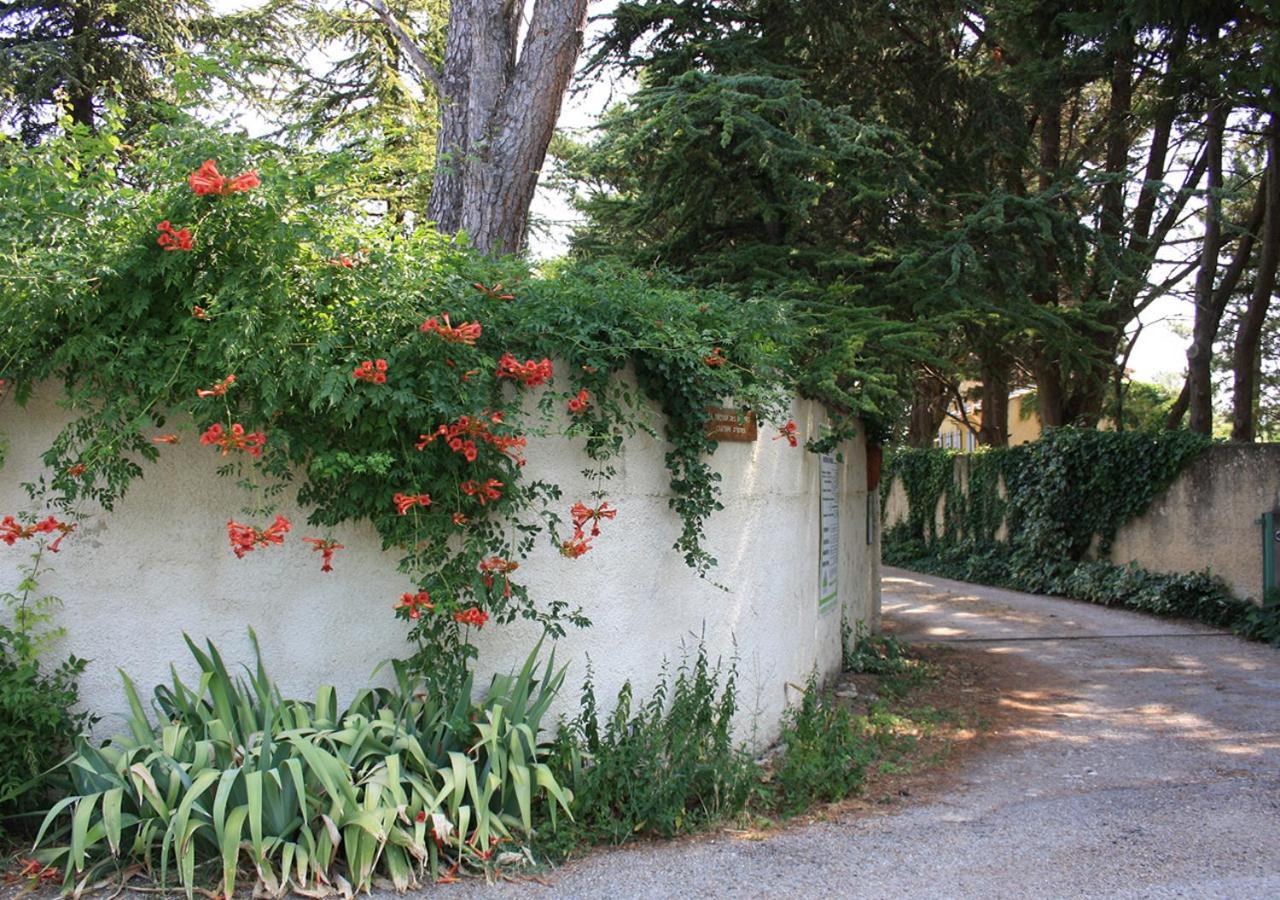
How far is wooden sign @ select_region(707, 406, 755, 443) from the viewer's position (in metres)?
5.72

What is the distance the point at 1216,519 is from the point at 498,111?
10.2 meters

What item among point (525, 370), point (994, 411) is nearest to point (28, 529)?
point (525, 370)

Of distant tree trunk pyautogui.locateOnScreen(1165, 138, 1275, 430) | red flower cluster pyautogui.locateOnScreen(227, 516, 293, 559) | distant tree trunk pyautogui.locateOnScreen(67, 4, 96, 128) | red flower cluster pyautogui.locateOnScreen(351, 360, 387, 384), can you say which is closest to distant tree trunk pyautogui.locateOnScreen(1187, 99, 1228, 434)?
distant tree trunk pyautogui.locateOnScreen(1165, 138, 1275, 430)

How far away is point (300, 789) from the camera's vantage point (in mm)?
3996

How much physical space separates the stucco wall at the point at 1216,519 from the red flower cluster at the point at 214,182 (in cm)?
1223

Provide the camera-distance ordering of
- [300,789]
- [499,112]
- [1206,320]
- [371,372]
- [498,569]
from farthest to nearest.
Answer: [1206,320] < [499,112] < [498,569] < [371,372] < [300,789]

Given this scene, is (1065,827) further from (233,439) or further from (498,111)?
(498,111)

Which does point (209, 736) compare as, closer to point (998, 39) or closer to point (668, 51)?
point (668, 51)

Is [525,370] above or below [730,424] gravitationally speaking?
above

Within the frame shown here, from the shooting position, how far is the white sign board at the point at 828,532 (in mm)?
7785

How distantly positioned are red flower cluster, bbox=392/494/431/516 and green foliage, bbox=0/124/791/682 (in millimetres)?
130

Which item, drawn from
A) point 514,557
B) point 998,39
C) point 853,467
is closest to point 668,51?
point 853,467

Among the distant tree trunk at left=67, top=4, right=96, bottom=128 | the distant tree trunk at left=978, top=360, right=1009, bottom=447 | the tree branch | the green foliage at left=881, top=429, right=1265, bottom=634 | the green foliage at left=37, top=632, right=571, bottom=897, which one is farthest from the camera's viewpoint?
the distant tree trunk at left=978, top=360, right=1009, bottom=447

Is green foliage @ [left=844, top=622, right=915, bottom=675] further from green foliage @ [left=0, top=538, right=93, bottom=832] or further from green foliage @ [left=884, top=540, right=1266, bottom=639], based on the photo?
green foliage @ [left=0, top=538, right=93, bottom=832]
